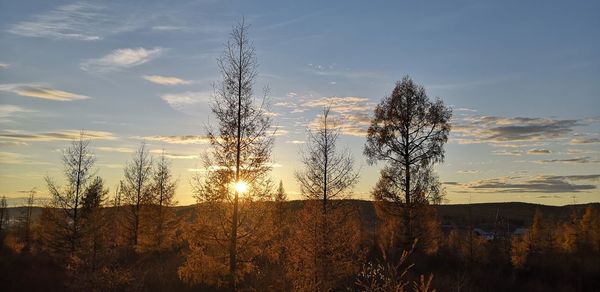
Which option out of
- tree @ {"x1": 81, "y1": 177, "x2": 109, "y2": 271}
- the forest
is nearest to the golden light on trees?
the forest

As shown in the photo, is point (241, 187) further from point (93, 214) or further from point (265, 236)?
point (93, 214)

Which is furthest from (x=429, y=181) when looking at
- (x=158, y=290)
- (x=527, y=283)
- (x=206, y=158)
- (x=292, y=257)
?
(x=158, y=290)

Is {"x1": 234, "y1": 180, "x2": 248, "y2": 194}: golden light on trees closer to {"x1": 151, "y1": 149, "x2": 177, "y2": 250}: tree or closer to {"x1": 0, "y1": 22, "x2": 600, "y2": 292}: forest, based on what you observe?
{"x1": 0, "y1": 22, "x2": 600, "y2": 292}: forest

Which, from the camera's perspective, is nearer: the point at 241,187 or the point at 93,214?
the point at 241,187

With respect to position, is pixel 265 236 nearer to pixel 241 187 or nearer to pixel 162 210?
pixel 241 187

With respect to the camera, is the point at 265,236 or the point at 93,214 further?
the point at 93,214

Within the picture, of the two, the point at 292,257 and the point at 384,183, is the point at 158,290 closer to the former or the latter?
the point at 292,257

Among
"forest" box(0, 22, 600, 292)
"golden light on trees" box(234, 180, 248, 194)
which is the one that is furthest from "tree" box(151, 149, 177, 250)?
"golden light on trees" box(234, 180, 248, 194)

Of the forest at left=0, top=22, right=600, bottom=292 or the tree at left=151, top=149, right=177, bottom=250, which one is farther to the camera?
the tree at left=151, top=149, right=177, bottom=250

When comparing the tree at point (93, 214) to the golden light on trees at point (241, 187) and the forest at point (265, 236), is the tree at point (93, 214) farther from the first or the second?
the golden light on trees at point (241, 187)

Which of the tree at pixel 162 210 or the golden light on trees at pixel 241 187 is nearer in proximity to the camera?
the golden light on trees at pixel 241 187

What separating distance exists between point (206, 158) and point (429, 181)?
39.3 feet

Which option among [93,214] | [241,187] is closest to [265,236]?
[241,187]

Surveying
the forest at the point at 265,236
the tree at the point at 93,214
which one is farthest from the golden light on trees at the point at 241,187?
the tree at the point at 93,214
